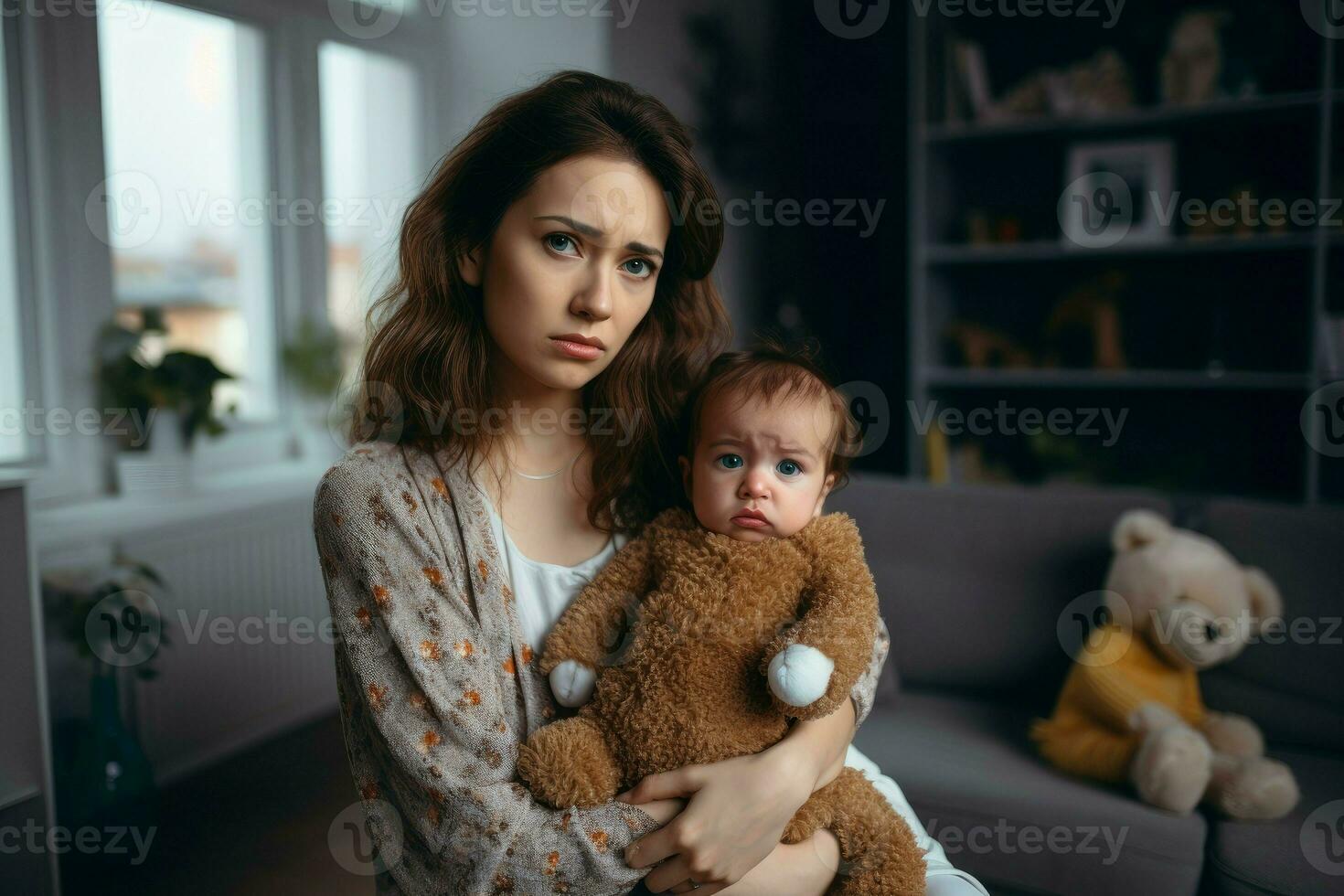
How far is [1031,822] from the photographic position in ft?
5.54

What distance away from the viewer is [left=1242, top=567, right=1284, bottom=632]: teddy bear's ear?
72.5 inches

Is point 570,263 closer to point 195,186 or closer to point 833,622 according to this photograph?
point 833,622

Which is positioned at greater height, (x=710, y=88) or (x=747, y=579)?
(x=710, y=88)

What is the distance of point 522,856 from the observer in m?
0.93

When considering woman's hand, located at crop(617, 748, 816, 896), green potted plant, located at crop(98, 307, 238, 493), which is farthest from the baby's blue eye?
green potted plant, located at crop(98, 307, 238, 493)

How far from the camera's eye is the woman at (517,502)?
95 centimetres

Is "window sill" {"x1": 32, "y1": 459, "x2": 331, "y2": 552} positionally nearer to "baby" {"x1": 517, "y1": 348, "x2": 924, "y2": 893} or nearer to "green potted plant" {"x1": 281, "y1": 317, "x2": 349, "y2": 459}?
"green potted plant" {"x1": 281, "y1": 317, "x2": 349, "y2": 459}

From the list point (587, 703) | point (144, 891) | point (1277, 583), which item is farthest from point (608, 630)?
point (144, 891)

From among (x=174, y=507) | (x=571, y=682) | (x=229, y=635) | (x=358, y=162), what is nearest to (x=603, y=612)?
(x=571, y=682)

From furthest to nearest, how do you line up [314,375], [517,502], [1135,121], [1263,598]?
[1135,121], [314,375], [1263,598], [517,502]

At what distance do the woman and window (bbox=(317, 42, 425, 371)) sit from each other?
2149mm

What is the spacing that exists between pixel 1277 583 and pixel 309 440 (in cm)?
269

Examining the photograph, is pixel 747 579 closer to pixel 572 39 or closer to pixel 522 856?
pixel 522 856

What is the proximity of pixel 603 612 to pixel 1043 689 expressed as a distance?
4.36ft
